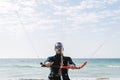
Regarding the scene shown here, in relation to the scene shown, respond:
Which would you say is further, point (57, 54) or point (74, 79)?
point (74, 79)

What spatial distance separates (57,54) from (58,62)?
0.20 m

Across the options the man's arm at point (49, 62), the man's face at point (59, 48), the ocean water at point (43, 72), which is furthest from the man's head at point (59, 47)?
the ocean water at point (43, 72)

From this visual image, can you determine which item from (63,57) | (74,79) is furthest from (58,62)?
(74,79)

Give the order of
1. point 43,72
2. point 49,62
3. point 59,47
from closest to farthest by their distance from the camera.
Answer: point 59,47, point 49,62, point 43,72

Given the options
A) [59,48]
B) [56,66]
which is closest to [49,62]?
[56,66]

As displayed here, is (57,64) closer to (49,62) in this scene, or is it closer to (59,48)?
(49,62)

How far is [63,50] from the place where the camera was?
8.12 metres

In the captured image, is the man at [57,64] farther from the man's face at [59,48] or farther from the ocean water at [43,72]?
the ocean water at [43,72]

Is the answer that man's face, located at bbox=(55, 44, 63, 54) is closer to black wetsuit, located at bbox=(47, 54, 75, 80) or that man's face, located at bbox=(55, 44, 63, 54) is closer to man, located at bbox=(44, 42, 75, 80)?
man, located at bbox=(44, 42, 75, 80)

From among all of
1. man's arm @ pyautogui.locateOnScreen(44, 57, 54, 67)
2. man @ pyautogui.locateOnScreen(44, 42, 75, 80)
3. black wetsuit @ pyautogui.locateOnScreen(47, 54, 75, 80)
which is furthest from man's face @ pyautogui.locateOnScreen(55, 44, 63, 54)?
man's arm @ pyautogui.locateOnScreen(44, 57, 54, 67)

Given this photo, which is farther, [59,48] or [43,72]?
[43,72]

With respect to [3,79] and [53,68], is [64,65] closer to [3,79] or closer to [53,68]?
[53,68]

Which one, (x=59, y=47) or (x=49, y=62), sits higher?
(x=59, y=47)

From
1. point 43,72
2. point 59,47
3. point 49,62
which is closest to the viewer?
point 59,47
